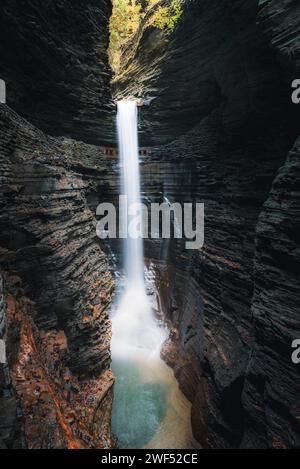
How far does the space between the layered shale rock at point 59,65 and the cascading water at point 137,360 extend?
6.56ft

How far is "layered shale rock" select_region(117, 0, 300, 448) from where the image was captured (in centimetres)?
601

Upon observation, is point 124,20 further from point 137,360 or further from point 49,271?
point 137,360

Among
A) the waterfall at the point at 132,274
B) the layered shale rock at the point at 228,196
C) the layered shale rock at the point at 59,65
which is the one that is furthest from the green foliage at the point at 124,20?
the waterfall at the point at 132,274

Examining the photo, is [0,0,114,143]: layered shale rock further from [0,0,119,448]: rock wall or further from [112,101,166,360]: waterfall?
[112,101,166,360]: waterfall

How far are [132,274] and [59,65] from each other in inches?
456

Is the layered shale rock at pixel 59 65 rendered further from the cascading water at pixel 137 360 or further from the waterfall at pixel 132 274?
the cascading water at pixel 137 360

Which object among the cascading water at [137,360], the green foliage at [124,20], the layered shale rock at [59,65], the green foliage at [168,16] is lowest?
the cascading water at [137,360]

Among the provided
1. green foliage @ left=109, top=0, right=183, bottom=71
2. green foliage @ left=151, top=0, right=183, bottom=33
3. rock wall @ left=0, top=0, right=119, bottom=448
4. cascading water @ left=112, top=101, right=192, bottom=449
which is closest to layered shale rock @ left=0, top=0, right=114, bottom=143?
rock wall @ left=0, top=0, right=119, bottom=448

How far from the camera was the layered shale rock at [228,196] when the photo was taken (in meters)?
6.01

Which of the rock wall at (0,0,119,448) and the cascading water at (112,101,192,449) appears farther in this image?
the cascading water at (112,101,192,449)

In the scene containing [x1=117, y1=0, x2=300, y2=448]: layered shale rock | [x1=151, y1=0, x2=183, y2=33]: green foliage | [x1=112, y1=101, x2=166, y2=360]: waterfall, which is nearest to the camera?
[x1=117, y1=0, x2=300, y2=448]: layered shale rock

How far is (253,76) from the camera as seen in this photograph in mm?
8586

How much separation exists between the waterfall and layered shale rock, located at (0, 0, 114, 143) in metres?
1.12

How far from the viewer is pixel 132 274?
51.2 ft
